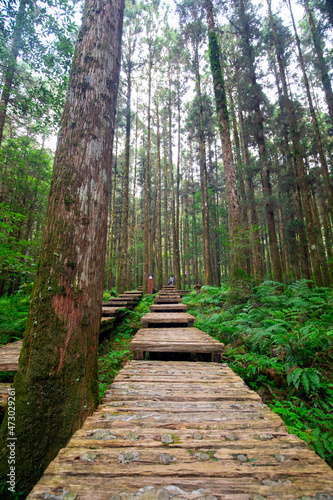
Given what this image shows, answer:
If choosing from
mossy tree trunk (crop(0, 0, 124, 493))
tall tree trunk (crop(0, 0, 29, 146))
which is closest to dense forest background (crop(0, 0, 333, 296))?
tall tree trunk (crop(0, 0, 29, 146))

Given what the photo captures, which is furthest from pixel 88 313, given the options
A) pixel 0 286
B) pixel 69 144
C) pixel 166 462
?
pixel 0 286

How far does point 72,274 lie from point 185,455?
63.3 inches

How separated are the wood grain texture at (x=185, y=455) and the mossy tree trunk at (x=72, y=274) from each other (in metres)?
0.36

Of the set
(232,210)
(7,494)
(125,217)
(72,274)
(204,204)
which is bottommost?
(7,494)

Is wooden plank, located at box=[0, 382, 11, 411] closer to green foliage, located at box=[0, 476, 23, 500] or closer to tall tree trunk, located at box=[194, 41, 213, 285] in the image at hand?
green foliage, located at box=[0, 476, 23, 500]

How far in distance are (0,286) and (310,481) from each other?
401 inches

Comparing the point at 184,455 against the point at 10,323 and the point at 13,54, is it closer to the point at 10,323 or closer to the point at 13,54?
the point at 10,323

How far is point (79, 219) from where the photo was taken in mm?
2078

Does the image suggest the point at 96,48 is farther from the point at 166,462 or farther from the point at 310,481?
the point at 310,481

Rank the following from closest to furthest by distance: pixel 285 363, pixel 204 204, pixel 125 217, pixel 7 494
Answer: pixel 7 494
pixel 285 363
pixel 125 217
pixel 204 204

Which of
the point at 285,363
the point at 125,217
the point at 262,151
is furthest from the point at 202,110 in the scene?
the point at 285,363

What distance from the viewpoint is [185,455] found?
4.25 feet

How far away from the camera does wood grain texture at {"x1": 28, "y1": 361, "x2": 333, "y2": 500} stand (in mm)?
1035

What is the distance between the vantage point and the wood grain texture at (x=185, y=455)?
3.40 ft
